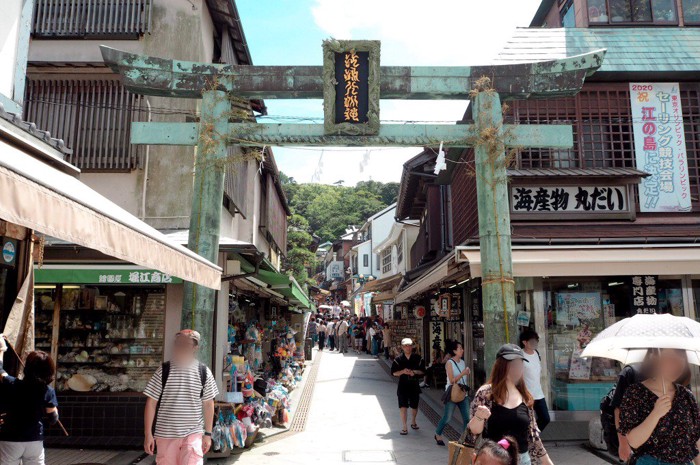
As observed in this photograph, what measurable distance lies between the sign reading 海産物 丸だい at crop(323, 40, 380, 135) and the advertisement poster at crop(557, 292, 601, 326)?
5371 mm

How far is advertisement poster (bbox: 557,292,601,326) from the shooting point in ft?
35.0

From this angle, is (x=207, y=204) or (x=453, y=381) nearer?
(x=207, y=204)

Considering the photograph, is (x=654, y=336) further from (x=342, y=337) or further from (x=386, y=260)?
(x=386, y=260)

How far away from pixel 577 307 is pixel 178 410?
826 centimetres

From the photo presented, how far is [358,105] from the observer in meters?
8.52

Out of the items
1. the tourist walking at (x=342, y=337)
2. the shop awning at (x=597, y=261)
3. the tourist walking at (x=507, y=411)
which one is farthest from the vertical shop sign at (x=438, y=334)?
the tourist walking at (x=507, y=411)

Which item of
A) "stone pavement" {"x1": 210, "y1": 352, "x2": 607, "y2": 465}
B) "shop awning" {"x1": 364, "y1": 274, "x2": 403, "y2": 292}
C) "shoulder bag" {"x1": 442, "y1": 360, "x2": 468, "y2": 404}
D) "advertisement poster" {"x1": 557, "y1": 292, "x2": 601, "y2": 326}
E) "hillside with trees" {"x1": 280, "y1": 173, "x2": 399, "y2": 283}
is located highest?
"hillside with trees" {"x1": 280, "y1": 173, "x2": 399, "y2": 283}

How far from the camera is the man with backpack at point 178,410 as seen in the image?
5359 millimetres

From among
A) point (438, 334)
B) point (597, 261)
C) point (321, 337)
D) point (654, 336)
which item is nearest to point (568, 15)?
point (597, 261)

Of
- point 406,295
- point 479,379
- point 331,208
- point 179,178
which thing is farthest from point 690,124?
point 331,208

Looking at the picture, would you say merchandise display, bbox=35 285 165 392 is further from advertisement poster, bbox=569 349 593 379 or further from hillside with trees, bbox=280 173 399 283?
hillside with trees, bbox=280 173 399 283

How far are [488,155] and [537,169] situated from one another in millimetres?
3053

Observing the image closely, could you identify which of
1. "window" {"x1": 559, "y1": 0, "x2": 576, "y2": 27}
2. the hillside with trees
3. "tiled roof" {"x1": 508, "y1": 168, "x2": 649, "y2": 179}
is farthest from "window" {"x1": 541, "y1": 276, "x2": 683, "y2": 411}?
the hillside with trees

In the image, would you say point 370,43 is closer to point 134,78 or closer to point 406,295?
point 134,78
